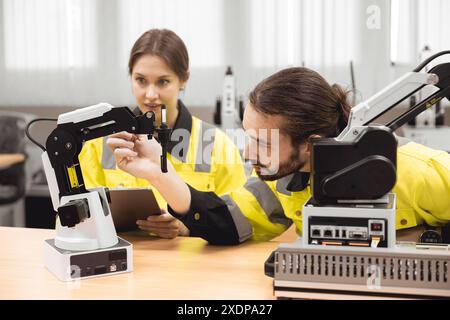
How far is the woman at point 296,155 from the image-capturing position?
4.26 ft

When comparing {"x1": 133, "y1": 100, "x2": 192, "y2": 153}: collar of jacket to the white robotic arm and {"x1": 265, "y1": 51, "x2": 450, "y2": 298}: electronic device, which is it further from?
{"x1": 265, "y1": 51, "x2": 450, "y2": 298}: electronic device

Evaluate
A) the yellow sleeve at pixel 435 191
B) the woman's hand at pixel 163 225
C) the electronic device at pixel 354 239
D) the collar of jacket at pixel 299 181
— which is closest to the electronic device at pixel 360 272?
the electronic device at pixel 354 239

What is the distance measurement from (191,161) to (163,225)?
0.55 m

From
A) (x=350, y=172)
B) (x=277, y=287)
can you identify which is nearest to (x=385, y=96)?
(x=350, y=172)

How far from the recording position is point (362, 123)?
1.06m

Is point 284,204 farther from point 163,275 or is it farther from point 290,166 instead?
point 163,275

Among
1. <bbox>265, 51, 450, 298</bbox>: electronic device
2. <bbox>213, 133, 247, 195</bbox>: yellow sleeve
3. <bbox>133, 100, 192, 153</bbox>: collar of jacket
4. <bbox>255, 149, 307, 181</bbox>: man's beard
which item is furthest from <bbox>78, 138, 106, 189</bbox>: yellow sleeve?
<bbox>265, 51, 450, 298</bbox>: electronic device

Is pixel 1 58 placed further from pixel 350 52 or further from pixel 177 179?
pixel 177 179

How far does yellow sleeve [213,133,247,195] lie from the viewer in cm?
209

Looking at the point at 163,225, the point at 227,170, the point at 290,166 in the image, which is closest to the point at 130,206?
the point at 163,225

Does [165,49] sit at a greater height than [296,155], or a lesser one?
greater

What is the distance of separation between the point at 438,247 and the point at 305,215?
257mm

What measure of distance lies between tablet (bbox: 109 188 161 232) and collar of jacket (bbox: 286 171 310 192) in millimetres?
397

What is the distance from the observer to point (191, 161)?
209cm
